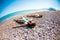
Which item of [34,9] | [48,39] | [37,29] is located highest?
[34,9]

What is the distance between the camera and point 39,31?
1629 millimetres

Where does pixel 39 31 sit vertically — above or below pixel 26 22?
below

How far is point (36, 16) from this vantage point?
1844 millimetres

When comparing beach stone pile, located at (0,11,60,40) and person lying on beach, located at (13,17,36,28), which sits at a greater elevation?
person lying on beach, located at (13,17,36,28)

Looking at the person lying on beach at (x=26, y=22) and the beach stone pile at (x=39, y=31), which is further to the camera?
the person lying on beach at (x=26, y=22)

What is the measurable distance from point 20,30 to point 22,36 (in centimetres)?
10

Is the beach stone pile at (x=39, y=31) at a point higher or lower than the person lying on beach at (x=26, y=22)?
lower

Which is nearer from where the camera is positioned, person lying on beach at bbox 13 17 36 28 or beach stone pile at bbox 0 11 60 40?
beach stone pile at bbox 0 11 60 40

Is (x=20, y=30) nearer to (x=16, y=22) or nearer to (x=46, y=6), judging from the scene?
(x=16, y=22)

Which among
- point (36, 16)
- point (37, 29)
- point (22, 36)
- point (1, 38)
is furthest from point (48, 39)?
point (1, 38)

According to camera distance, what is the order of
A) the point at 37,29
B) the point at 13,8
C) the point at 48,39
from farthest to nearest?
the point at 13,8
the point at 37,29
the point at 48,39

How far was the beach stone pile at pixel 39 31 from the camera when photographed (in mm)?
1562

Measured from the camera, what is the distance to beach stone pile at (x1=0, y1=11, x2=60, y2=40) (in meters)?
1.56

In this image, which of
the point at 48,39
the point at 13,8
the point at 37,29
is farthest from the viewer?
the point at 13,8
